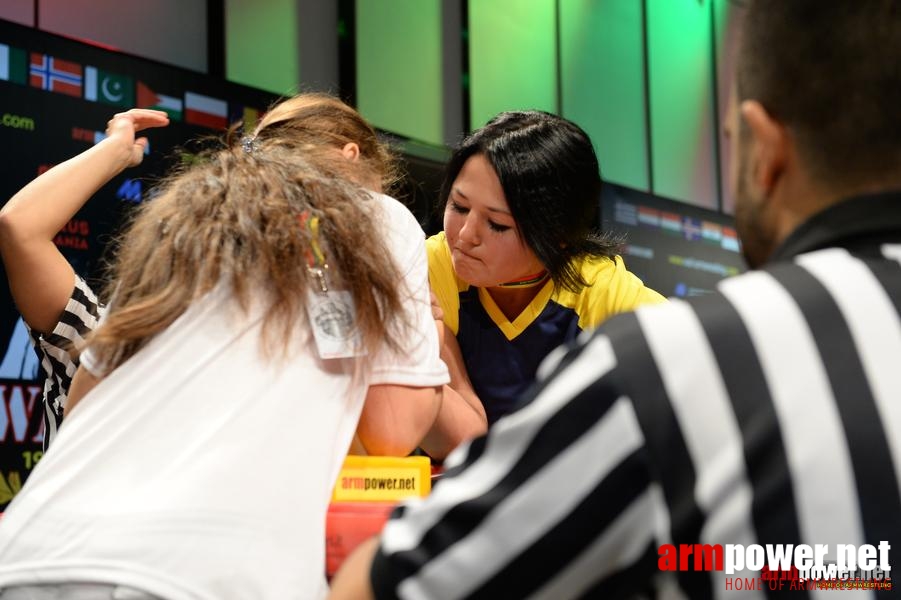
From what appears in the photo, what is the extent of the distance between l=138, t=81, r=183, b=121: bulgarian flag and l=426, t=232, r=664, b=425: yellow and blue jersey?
1.76 metres

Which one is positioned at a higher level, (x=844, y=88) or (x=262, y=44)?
(x=262, y=44)

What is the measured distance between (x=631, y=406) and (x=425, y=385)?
66 centimetres

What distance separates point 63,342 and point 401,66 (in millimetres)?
4113

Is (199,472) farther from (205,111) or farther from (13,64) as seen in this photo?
(205,111)

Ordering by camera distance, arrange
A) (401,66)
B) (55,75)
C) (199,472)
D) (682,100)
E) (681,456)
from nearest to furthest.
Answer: (681,456) → (199,472) → (55,75) → (401,66) → (682,100)

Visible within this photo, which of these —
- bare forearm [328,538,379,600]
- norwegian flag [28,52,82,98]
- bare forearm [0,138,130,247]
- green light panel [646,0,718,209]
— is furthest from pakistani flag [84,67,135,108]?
green light panel [646,0,718,209]

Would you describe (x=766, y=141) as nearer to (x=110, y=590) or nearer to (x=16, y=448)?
(x=110, y=590)

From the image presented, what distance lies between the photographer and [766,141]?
2.67ft

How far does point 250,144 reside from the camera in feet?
4.91

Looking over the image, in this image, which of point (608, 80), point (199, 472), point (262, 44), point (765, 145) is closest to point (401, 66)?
point (262, 44)

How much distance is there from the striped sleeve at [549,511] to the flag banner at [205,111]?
3596 mm

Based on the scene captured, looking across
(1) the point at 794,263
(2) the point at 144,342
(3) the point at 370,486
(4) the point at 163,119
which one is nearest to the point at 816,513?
(1) the point at 794,263

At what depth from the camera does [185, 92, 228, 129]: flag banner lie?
409cm

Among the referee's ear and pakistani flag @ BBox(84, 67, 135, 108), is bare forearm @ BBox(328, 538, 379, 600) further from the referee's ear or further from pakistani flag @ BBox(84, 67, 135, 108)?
pakistani flag @ BBox(84, 67, 135, 108)
